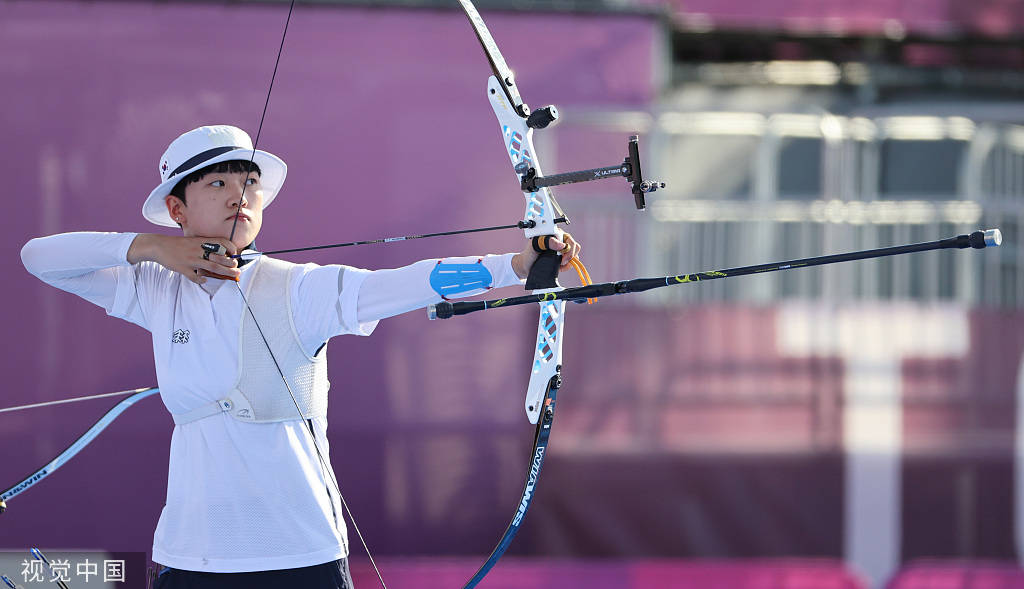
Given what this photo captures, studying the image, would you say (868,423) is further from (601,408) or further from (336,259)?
(336,259)

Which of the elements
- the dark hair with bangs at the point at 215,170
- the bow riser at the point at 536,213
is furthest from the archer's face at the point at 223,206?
the bow riser at the point at 536,213

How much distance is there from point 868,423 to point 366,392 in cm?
193

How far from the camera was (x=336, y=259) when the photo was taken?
13.2 feet

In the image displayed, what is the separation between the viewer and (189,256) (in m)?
1.77

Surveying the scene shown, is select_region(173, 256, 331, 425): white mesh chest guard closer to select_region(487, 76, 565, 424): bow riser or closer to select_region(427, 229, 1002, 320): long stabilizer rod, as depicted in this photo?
select_region(427, 229, 1002, 320): long stabilizer rod

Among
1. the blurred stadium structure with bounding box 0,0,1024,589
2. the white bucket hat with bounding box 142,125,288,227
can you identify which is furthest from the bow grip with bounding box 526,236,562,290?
the blurred stadium structure with bounding box 0,0,1024,589

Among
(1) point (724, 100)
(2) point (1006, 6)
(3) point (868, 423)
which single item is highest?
(2) point (1006, 6)

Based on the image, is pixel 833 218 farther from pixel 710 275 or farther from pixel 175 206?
pixel 175 206

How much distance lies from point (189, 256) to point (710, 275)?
826 millimetres

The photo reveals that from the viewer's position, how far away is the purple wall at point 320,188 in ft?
14.2

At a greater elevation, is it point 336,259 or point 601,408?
point 336,259

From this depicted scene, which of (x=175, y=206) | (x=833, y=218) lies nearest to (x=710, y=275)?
(x=175, y=206)

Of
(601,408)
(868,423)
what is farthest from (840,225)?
(601,408)

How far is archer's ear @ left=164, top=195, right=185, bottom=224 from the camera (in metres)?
1.92
